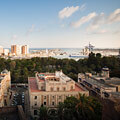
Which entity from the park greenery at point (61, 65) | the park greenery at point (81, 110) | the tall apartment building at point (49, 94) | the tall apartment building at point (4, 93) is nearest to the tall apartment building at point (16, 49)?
the park greenery at point (61, 65)

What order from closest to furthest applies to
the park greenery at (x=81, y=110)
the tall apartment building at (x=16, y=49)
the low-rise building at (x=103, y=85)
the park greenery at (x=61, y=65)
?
the park greenery at (x=81, y=110)
the low-rise building at (x=103, y=85)
the park greenery at (x=61, y=65)
the tall apartment building at (x=16, y=49)

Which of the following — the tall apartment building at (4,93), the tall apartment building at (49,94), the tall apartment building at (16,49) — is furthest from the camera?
the tall apartment building at (16,49)

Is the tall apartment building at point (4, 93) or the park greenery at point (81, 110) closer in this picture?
the park greenery at point (81, 110)

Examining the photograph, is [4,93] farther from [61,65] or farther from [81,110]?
[61,65]

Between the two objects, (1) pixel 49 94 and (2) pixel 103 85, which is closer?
(1) pixel 49 94

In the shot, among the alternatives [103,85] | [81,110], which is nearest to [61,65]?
[103,85]

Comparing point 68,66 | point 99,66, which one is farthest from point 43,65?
point 99,66

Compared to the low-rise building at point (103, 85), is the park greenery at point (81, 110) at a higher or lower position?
lower

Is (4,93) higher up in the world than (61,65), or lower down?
lower down

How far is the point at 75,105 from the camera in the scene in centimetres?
1969

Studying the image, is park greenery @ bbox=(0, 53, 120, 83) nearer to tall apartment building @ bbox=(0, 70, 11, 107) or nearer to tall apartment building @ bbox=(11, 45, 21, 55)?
tall apartment building @ bbox=(0, 70, 11, 107)

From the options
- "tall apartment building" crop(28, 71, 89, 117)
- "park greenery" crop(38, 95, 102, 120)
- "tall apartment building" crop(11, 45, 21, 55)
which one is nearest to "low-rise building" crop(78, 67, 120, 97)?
"tall apartment building" crop(28, 71, 89, 117)

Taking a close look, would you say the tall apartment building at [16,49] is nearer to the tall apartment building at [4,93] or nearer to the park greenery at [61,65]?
the park greenery at [61,65]

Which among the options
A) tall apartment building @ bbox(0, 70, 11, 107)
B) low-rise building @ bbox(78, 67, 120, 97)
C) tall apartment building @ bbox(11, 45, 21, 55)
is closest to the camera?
low-rise building @ bbox(78, 67, 120, 97)
